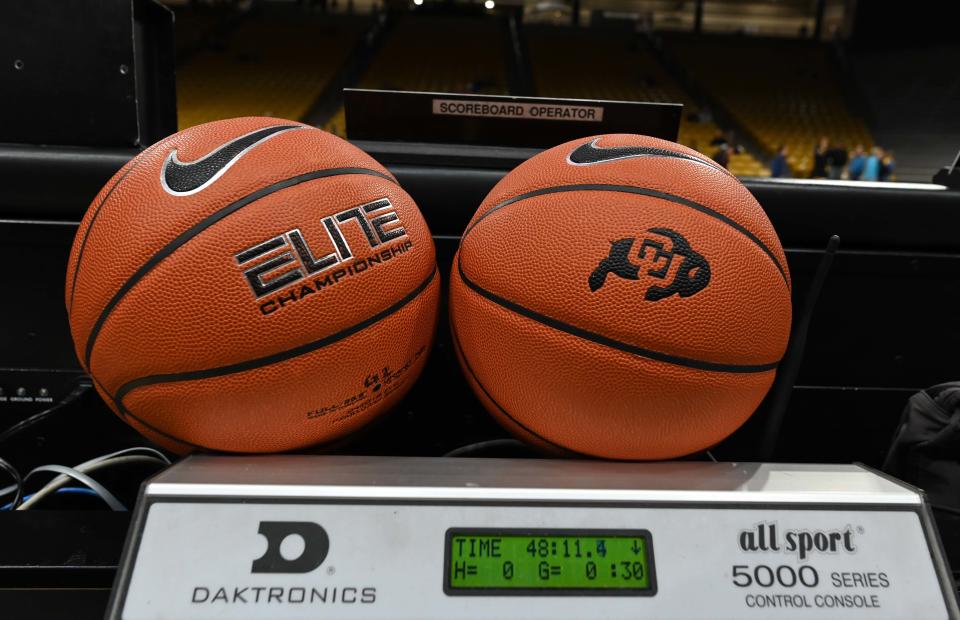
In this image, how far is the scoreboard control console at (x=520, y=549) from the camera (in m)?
0.52

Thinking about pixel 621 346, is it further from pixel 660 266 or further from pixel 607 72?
pixel 607 72

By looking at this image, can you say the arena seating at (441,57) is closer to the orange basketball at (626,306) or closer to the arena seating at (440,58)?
the arena seating at (440,58)

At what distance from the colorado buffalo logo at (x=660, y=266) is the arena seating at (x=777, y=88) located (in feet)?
32.4

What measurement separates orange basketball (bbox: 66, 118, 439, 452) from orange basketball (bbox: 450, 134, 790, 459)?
12cm

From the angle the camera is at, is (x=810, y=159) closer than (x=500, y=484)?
No

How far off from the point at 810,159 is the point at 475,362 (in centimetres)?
1038

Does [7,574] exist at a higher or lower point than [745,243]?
lower

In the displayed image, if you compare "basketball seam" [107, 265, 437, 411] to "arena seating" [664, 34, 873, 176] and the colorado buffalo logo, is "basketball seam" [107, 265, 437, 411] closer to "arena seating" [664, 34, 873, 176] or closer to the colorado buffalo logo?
the colorado buffalo logo

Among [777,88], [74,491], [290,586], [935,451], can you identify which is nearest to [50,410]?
[74,491]

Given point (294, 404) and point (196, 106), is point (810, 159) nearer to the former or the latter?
point (196, 106)

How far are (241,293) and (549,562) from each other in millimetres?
390

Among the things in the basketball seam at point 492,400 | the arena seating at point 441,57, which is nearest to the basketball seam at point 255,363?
the basketball seam at point 492,400

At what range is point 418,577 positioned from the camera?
0.53m

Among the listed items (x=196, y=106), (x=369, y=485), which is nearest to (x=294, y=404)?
(x=369, y=485)
